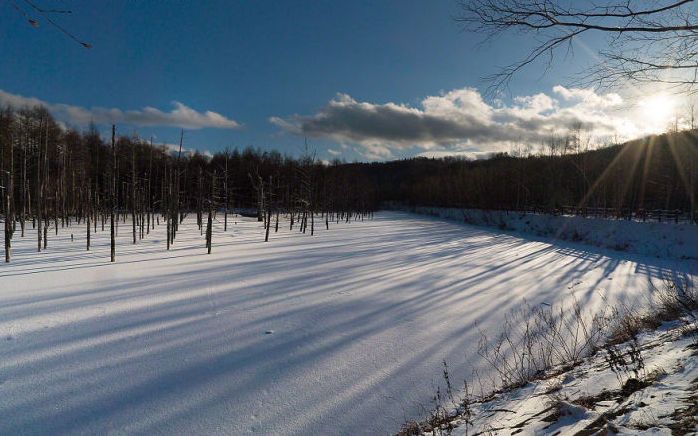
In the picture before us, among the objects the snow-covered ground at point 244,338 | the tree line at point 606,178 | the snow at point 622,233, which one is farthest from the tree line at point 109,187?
the tree line at point 606,178

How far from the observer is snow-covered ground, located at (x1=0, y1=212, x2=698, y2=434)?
4711mm

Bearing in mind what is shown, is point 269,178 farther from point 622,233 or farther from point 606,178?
point 606,178

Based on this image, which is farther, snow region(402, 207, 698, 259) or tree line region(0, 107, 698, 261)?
tree line region(0, 107, 698, 261)

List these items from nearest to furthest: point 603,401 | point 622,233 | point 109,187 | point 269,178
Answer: point 603,401 < point 622,233 < point 109,187 < point 269,178

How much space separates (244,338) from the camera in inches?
285

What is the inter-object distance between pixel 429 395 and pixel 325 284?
7358 millimetres

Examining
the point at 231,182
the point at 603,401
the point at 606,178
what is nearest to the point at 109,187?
the point at 231,182

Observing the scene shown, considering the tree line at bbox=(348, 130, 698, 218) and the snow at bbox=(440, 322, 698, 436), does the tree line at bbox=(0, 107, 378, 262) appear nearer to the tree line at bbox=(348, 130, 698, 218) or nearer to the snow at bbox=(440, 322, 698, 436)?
the snow at bbox=(440, 322, 698, 436)

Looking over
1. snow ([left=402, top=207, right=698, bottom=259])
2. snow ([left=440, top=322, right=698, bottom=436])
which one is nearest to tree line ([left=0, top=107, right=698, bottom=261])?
snow ([left=402, top=207, right=698, bottom=259])

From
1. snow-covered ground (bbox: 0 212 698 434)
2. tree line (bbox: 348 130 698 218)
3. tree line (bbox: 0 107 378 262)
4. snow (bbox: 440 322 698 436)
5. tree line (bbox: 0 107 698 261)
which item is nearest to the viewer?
snow (bbox: 440 322 698 436)

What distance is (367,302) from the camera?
398 inches

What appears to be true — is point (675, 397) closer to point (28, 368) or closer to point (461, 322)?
point (461, 322)

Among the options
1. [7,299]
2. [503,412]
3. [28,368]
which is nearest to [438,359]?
[503,412]

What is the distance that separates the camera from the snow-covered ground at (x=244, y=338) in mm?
4711
